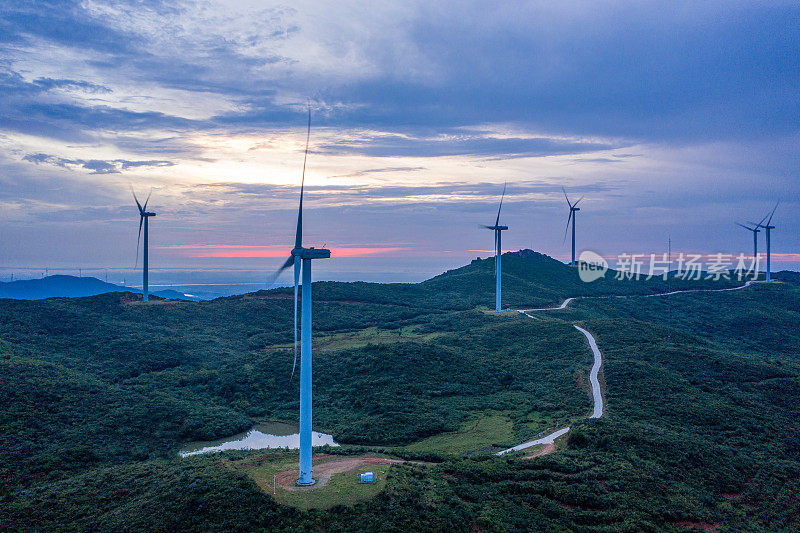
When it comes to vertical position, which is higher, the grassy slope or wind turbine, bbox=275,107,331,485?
wind turbine, bbox=275,107,331,485

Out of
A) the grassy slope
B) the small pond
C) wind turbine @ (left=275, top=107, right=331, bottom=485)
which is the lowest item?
the small pond

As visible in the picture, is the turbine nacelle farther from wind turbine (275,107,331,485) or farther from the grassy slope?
the grassy slope

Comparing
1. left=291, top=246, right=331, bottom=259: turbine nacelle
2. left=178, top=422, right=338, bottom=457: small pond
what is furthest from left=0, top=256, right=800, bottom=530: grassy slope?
left=291, top=246, right=331, bottom=259: turbine nacelle

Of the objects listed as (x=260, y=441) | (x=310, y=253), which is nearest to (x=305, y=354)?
(x=310, y=253)

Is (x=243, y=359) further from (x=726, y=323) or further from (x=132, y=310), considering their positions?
(x=726, y=323)

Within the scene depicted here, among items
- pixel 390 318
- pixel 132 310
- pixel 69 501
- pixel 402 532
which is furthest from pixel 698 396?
pixel 132 310

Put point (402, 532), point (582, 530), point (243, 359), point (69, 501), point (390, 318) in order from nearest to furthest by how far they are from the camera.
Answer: point (402, 532)
point (582, 530)
point (69, 501)
point (243, 359)
point (390, 318)

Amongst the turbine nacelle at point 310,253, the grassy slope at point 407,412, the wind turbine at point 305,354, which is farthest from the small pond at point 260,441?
the turbine nacelle at point 310,253

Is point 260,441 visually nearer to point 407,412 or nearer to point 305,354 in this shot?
point 407,412

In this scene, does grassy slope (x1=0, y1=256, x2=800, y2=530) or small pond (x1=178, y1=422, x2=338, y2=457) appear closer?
grassy slope (x1=0, y1=256, x2=800, y2=530)
